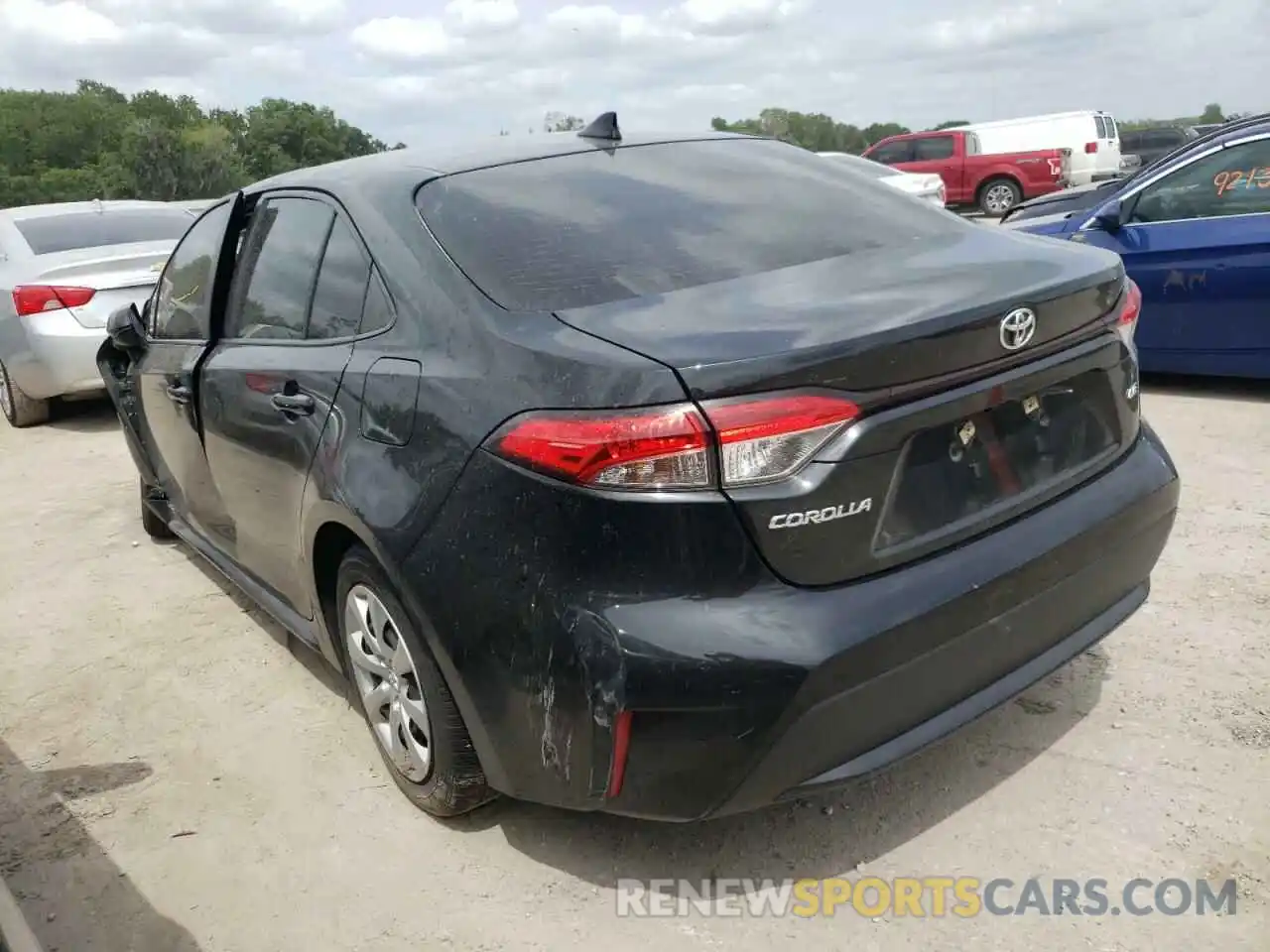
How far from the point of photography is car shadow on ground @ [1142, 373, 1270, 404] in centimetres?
605

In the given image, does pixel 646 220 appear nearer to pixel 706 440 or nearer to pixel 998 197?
pixel 706 440

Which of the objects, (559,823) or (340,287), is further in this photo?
(340,287)

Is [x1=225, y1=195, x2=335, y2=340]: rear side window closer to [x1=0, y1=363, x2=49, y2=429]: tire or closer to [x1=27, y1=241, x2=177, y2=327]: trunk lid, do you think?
[x1=27, y1=241, x2=177, y2=327]: trunk lid

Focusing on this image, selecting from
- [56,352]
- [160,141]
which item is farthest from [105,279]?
[160,141]

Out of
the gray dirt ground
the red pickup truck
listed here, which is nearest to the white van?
the red pickup truck

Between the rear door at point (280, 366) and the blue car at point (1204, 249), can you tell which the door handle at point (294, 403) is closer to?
the rear door at point (280, 366)

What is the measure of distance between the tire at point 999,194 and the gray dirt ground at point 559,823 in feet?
62.0

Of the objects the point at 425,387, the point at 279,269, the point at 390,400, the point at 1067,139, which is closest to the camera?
the point at 425,387

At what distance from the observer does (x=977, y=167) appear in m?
21.5

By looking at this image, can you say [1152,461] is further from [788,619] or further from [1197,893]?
[788,619]

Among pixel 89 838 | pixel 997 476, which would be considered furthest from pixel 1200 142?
pixel 89 838

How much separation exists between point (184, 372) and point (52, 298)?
4226 millimetres

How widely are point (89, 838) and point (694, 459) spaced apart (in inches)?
81.1

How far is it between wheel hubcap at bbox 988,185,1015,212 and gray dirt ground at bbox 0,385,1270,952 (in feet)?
62.0
